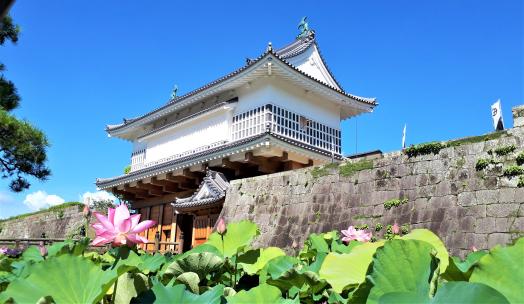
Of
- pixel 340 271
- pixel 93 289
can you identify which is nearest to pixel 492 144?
pixel 340 271

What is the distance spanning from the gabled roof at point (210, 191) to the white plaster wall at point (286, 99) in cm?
221

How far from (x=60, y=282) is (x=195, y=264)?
407mm

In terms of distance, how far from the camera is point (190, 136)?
1309cm

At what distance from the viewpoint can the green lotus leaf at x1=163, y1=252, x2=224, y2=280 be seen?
1181 mm

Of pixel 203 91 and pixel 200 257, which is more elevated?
pixel 203 91

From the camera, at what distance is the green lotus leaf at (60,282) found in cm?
84

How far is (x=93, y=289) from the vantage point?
0.83m

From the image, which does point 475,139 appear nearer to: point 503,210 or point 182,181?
point 503,210

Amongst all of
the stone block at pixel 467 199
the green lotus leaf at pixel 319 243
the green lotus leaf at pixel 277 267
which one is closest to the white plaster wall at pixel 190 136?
the stone block at pixel 467 199

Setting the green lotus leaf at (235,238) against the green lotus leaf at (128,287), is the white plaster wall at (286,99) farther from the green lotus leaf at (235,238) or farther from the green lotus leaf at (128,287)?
the green lotus leaf at (128,287)

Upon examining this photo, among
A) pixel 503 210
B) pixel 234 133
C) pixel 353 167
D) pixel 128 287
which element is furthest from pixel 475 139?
pixel 234 133

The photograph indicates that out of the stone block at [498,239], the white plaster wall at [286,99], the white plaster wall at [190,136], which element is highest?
the white plaster wall at [286,99]

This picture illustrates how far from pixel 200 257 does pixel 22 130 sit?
456 inches

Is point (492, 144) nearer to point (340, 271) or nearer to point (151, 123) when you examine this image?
point (340, 271)
